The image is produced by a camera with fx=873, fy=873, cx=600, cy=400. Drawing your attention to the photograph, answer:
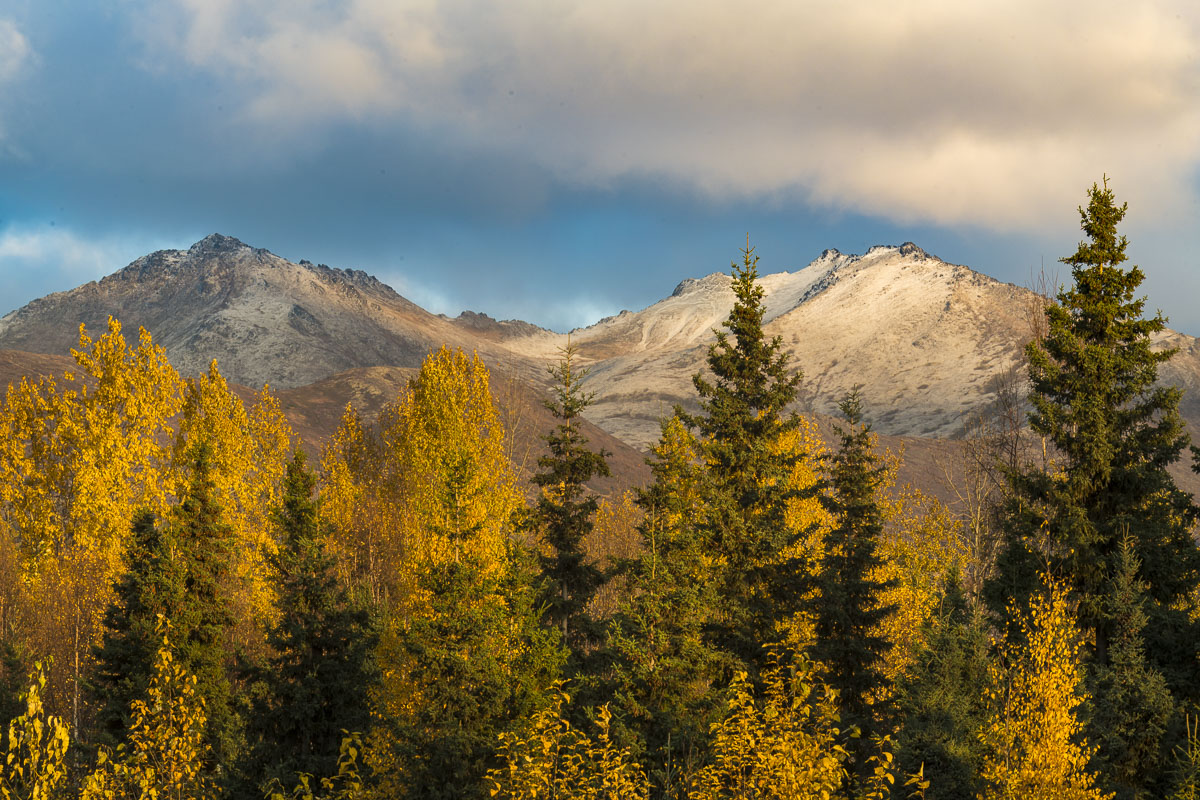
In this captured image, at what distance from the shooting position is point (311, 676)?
1862cm

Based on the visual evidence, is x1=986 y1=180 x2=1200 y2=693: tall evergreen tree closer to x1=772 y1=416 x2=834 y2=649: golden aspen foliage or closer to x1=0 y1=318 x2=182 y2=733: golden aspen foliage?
x1=772 y1=416 x2=834 y2=649: golden aspen foliage

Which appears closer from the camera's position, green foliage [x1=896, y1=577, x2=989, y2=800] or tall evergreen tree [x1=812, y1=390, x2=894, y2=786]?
green foliage [x1=896, y1=577, x2=989, y2=800]

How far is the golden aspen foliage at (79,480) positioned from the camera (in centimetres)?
2986

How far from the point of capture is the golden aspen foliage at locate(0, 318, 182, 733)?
29.9 meters

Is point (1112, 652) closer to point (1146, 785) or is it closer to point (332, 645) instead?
point (1146, 785)

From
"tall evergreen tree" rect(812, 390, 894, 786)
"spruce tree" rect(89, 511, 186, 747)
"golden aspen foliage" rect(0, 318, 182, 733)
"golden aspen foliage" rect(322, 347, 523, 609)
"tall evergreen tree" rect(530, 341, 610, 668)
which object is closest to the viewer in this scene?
"tall evergreen tree" rect(812, 390, 894, 786)

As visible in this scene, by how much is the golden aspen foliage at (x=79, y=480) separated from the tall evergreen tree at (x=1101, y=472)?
91.7 feet

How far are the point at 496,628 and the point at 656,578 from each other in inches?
142

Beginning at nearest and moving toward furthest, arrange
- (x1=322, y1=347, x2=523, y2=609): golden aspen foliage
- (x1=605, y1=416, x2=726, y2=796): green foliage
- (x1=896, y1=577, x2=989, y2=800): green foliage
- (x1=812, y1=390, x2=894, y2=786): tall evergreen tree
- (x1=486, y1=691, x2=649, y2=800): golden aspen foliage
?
1. (x1=486, y1=691, x2=649, y2=800): golden aspen foliage
2. (x1=896, y1=577, x2=989, y2=800): green foliage
3. (x1=605, y1=416, x2=726, y2=796): green foliage
4. (x1=812, y1=390, x2=894, y2=786): tall evergreen tree
5. (x1=322, y1=347, x2=523, y2=609): golden aspen foliage

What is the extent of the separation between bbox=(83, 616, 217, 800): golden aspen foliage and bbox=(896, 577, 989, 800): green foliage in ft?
37.2

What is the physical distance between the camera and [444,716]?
16.9 meters

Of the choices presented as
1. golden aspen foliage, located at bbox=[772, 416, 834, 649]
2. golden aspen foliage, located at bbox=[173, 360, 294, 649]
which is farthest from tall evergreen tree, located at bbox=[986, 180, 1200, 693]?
golden aspen foliage, located at bbox=[173, 360, 294, 649]

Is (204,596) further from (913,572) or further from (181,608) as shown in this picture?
(913,572)

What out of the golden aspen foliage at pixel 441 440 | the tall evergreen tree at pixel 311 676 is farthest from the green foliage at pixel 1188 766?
the golden aspen foliage at pixel 441 440
